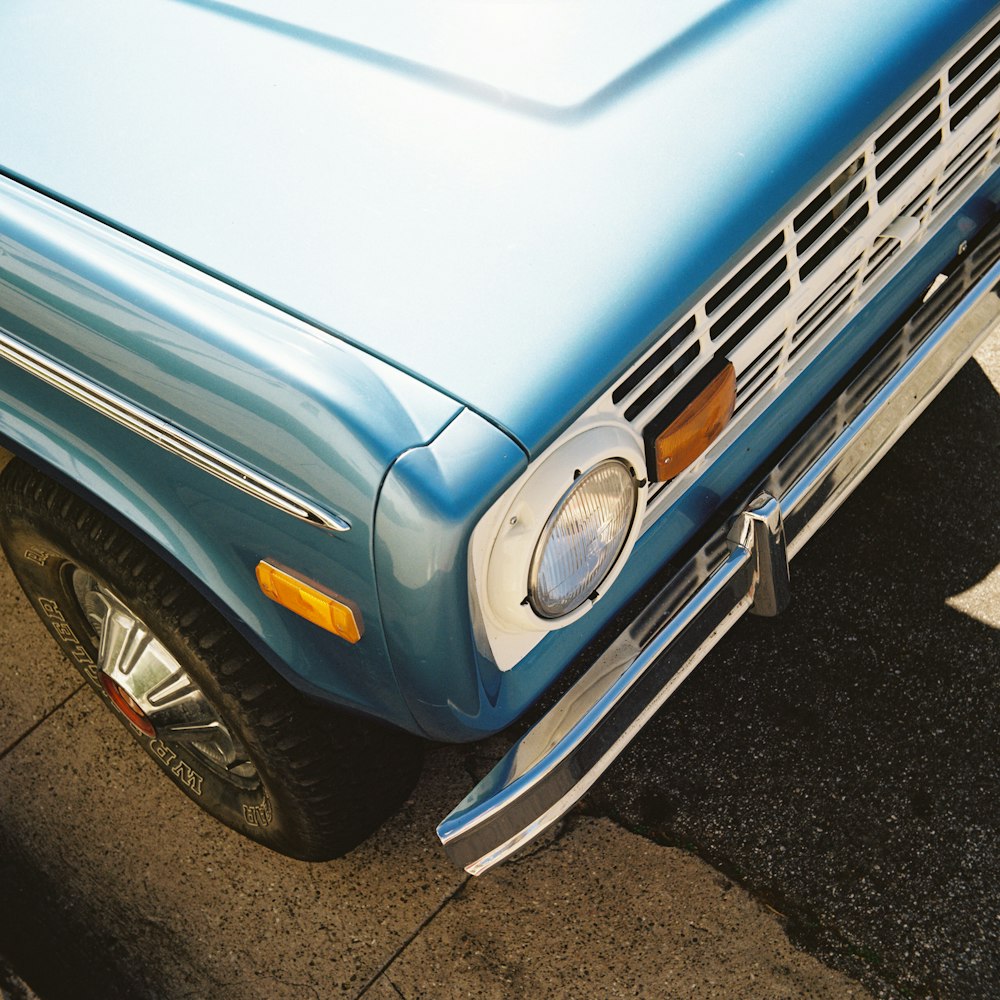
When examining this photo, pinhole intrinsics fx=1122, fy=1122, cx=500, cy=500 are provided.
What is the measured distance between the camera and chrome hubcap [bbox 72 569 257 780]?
2039mm

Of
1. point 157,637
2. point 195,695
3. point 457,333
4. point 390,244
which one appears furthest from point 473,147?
point 195,695

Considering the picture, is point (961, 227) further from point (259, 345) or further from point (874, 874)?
point (259, 345)

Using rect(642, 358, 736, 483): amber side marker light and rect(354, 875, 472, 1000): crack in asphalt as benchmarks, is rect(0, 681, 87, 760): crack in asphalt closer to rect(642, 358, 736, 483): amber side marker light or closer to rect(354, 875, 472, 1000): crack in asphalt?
rect(354, 875, 472, 1000): crack in asphalt

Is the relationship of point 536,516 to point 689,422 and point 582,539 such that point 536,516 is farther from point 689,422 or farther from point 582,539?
point 689,422

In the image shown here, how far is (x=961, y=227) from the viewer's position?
85.2 inches

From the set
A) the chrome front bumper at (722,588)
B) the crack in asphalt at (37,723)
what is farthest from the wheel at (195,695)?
the chrome front bumper at (722,588)

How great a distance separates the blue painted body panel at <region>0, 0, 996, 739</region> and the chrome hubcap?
1.22 ft

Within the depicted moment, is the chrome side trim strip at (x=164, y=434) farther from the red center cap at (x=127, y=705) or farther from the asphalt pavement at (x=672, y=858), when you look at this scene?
the asphalt pavement at (x=672, y=858)

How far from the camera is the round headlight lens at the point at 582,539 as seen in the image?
145 cm

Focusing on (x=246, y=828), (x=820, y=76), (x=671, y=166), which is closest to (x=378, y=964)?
(x=246, y=828)

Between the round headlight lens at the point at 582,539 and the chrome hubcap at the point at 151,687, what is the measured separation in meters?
0.75

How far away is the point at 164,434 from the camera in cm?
155

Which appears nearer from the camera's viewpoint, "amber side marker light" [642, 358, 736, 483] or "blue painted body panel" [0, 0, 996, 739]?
"blue painted body panel" [0, 0, 996, 739]

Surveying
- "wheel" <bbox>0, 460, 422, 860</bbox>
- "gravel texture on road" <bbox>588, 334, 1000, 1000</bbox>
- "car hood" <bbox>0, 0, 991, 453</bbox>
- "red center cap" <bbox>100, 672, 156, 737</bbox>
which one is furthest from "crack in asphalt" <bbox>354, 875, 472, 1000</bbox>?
"car hood" <bbox>0, 0, 991, 453</bbox>
